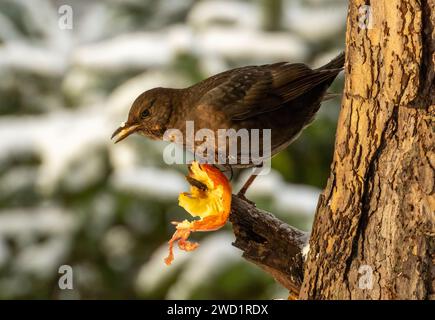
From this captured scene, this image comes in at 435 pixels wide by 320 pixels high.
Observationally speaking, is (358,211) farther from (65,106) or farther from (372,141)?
(65,106)

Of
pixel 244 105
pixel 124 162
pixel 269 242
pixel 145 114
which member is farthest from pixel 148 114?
pixel 124 162

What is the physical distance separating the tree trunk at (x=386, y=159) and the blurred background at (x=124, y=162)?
81.8 inches

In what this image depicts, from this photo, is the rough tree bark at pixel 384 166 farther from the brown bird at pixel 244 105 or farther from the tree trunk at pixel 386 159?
the brown bird at pixel 244 105

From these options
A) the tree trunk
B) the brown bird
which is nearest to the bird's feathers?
the brown bird

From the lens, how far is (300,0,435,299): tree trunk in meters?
1.97

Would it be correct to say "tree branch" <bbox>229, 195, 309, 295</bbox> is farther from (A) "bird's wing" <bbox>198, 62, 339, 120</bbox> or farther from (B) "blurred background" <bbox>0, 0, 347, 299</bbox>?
(B) "blurred background" <bbox>0, 0, 347, 299</bbox>

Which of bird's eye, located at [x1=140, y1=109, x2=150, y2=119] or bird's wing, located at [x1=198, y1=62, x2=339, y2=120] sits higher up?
bird's wing, located at [x1=198, y1=62, x2=339, y2=120]

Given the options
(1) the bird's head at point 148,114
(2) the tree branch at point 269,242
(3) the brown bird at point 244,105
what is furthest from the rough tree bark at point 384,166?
(1) the bird's head at point 148,114

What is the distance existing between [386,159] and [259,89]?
0.86m

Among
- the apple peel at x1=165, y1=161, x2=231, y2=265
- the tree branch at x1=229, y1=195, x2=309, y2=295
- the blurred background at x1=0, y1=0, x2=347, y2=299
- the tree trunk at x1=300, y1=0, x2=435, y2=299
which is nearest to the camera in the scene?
the tree trunk at x1=300, y1=0, x2=435, y2=299

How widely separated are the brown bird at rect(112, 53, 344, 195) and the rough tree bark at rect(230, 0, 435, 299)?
0.61m

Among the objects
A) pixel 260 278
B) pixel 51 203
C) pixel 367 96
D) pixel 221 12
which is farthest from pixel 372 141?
pixel 221 12

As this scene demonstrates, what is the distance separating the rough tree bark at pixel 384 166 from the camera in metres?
1.97

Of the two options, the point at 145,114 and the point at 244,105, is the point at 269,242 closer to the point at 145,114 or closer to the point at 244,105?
the point at 244,105
